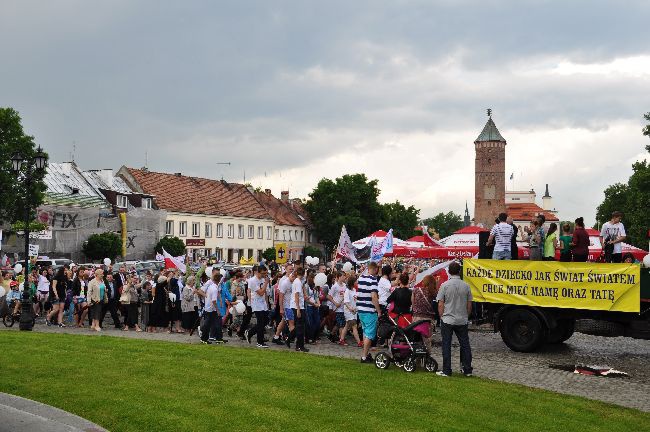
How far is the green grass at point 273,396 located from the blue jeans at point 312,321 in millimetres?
4628

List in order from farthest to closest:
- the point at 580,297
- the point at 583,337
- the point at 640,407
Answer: the point at 583,337, the point at 580,297, the point at 640,407

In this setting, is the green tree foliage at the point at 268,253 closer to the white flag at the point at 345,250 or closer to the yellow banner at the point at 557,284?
the white flag at the point at 345,250

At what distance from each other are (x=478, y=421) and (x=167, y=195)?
225ft

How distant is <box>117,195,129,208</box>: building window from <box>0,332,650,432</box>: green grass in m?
56.4

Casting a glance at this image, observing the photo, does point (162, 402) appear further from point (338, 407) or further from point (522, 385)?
point (522, 385)

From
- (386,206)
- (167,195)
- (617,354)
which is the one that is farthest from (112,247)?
(617,354)

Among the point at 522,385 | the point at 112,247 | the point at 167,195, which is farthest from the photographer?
the point at 167,195

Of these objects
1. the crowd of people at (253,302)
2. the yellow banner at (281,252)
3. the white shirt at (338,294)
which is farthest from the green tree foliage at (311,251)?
the white shirt at (338,294)

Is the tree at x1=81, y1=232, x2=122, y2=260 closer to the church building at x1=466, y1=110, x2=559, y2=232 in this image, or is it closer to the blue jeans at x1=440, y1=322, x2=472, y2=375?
the blue jeans at x1=440, y1=322, x2=472, y2=375

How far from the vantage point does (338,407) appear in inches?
389

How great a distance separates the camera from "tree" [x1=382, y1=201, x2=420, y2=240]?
323ft

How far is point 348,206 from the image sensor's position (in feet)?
301

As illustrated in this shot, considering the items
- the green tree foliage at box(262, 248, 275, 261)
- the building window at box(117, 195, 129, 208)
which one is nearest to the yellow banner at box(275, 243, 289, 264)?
the building window at box(117, 195, 129, 208)

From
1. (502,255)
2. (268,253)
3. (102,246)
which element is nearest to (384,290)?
(502,255)
